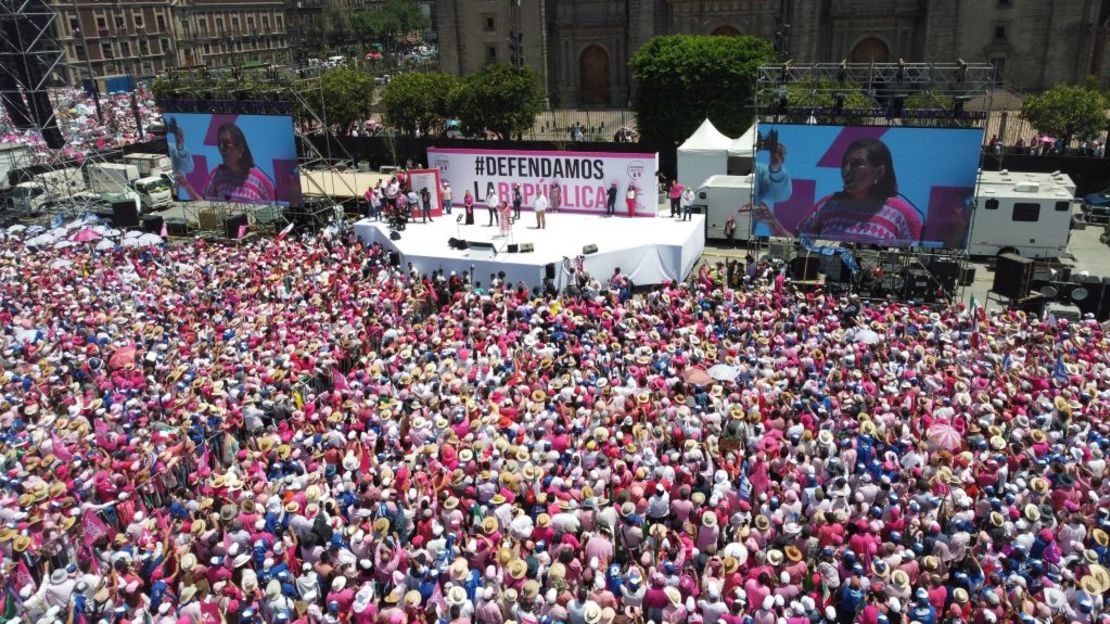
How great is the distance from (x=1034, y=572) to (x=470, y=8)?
52029 mm

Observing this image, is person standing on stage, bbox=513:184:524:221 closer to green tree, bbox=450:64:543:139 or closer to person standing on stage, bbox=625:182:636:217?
person standing on stage, bbox=625:182:636:217

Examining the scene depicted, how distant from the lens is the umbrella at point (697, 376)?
12.4 meters

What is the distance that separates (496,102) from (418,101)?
3821mm

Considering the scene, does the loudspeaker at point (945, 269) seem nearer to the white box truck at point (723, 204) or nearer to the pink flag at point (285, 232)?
the white box truck at point (723, 204)

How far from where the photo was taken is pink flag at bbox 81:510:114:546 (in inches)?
380

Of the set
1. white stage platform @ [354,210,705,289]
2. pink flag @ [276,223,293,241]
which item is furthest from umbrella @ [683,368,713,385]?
pink flag @ [276,223,293,241]

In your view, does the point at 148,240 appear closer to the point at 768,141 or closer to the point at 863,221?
the point at 768,141

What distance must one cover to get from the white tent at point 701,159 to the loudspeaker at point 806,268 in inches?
358

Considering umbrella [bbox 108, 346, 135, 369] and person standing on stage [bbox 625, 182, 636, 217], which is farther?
person standing on stage [bbox 625, 182, 636, 217]

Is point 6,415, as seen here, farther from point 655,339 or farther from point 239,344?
point 655,339

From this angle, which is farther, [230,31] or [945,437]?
[230,31]

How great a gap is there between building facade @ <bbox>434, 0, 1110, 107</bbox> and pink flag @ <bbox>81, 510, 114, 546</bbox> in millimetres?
37126

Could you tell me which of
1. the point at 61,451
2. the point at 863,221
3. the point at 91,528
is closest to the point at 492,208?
the point at 863,221

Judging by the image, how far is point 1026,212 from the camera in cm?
2164
